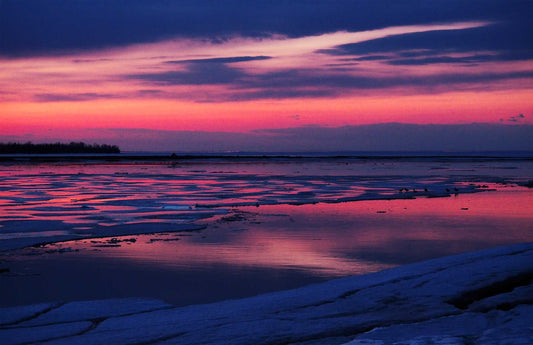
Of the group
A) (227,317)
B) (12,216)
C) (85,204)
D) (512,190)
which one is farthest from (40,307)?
(512,190)

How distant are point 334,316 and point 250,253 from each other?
3451mm

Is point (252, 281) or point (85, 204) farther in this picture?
point (85, 204)

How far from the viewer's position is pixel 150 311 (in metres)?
5.23

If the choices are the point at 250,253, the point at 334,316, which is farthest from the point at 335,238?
the point at 334,316

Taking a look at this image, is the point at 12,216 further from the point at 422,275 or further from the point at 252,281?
the point at 422,275

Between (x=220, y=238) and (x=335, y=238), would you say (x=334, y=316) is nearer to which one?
(x=335, y=238)

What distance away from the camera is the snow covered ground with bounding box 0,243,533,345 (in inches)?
166

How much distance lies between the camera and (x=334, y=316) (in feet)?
15.6

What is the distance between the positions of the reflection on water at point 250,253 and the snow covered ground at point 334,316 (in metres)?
0.66

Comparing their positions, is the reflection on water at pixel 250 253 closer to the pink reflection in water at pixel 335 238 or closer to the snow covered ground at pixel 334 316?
the pink reflection in water at pixel 335 238

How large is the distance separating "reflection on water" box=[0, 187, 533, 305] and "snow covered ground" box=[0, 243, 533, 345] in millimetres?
662

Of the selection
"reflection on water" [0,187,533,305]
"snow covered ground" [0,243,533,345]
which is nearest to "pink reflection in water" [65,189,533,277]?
"reflection on water" [0,187,533,305]

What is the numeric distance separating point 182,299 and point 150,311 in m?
0.58

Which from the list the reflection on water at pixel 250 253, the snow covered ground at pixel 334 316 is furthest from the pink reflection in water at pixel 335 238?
the snow covered ground at pixel 334 316
